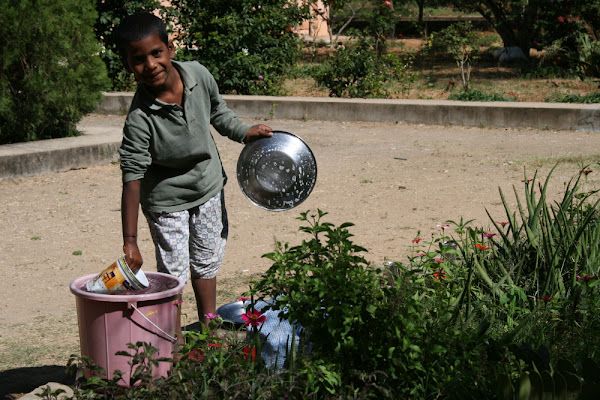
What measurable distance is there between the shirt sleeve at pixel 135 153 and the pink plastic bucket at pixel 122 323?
1.63 feet

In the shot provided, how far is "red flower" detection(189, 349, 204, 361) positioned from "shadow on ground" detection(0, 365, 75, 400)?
71 cm

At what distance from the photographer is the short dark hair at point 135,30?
9.45ft

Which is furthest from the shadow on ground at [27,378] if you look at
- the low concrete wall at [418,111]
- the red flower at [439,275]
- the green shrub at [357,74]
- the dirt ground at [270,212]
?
the green shrub at [357,74]

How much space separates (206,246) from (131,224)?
0.49 meters

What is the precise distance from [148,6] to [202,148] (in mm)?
9744

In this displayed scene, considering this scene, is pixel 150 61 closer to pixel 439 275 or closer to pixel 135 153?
pixel 135 153

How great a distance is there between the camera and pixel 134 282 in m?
2.67

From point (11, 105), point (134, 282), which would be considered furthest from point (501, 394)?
point (11, 105)

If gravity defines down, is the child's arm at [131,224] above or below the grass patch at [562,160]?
above

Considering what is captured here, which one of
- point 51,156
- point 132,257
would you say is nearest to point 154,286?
point 132,257

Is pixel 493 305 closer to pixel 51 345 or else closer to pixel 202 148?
pixel 202 148

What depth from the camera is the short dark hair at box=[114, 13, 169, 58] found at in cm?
288

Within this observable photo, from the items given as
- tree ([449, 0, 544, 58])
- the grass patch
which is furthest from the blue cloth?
tree ([449, 0, 544, 58])

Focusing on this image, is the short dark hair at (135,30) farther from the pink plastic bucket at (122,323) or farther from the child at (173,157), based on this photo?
the pink plastic bucket at (122,323)
